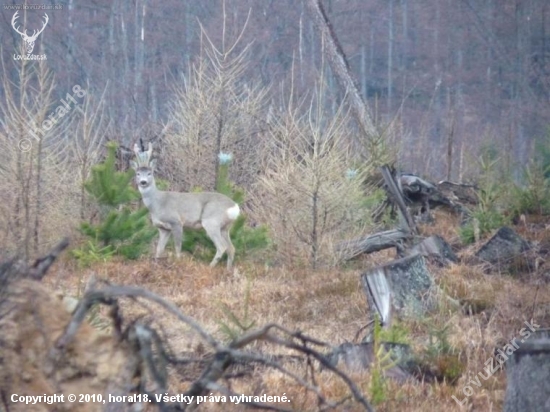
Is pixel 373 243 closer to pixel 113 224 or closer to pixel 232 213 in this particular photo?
pixel 232 213

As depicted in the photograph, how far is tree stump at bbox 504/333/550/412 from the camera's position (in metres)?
4.84

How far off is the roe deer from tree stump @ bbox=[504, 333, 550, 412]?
885 centimetres

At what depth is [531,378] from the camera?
4.89 meters

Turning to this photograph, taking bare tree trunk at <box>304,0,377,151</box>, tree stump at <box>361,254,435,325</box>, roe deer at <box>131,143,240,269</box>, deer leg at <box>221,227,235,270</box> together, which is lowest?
deer leg at <box>221,227,235,270</box>

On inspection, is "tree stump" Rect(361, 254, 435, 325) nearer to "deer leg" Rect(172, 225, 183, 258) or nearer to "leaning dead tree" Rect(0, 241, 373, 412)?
"deer leg" Rect(172, 225, 183, 258)

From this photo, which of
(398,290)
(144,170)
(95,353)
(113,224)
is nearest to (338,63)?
(144,170)

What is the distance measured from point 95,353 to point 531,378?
2261 millimetres

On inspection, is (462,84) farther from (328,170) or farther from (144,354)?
(144,354)

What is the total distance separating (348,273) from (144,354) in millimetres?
8975

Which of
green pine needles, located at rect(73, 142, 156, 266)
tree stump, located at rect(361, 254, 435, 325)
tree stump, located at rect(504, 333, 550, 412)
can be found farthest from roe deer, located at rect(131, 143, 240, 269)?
tree stump, located at rect(504, 333, 550, 412)

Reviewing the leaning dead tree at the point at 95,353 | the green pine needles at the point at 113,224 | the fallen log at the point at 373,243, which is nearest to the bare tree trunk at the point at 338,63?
the fallen log at the point at 373,243

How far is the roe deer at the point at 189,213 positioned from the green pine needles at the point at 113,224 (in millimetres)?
279

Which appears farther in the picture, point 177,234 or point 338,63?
point 338,63

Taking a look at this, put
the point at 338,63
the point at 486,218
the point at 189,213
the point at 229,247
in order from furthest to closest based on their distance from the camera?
1. the point at 338,63
2. the point at 486,218
3. the point at 189,213
4. the point at 229,247
